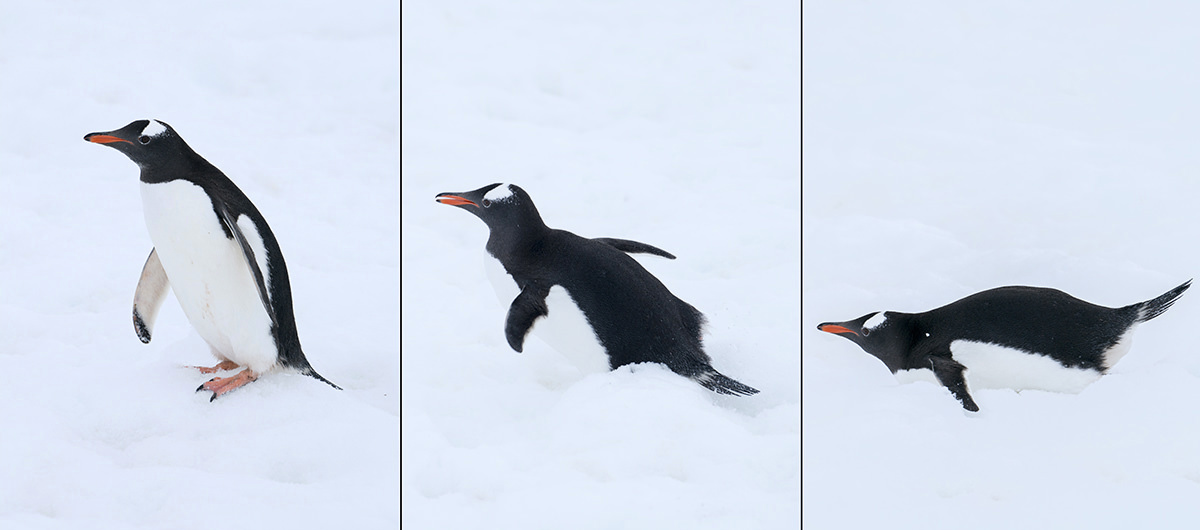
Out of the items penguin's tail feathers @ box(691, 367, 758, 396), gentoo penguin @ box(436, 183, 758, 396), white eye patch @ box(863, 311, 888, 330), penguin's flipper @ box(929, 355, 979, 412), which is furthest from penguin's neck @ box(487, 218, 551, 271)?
penguin's flipper @ box(929, 355, 979, 412)

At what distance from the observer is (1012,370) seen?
1.36 meters

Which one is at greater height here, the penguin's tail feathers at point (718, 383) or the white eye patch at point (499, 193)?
the white eye patch at point (499, 193)

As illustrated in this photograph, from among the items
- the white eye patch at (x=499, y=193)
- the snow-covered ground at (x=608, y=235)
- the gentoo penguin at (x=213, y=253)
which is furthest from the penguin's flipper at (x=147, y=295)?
the white eye patch at (x=499, y=193)

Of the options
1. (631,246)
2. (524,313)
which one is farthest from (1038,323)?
(524,313)

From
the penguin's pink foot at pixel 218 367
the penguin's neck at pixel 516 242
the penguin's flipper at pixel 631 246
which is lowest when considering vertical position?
the penguin's pink foot at pixel 218 367

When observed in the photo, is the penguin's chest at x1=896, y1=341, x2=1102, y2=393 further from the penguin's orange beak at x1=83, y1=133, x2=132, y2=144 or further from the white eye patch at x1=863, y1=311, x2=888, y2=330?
the penguin's orange beak at x1=83, y1=133, x2=132, y2=144

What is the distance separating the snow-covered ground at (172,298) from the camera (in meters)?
1.22

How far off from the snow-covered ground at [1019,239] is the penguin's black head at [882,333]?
4 cm

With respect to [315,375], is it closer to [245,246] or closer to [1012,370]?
[245,246]

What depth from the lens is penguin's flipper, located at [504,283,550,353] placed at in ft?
4.16

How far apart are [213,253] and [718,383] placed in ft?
2.51

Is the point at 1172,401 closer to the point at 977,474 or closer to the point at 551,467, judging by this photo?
the point at 977,474

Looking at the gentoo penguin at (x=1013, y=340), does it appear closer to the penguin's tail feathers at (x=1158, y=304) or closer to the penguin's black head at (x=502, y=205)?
the penguin's tail feathers at (x=1158, y=304)

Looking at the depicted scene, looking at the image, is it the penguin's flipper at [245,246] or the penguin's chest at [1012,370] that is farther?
the penguin's chest at [1012,370]
